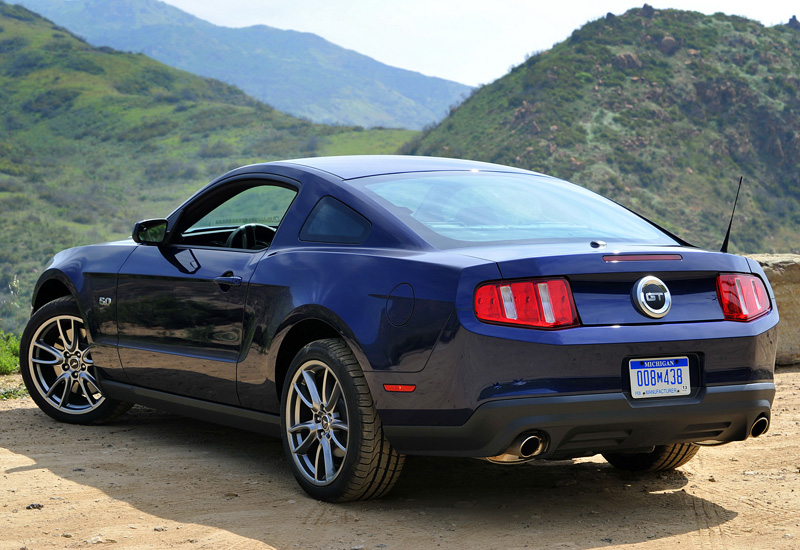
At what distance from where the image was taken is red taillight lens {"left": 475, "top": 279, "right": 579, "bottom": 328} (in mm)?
3648

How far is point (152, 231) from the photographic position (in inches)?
217

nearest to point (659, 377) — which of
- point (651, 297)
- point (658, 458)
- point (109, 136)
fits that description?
point (651, 297)

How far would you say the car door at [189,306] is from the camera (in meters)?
4.79

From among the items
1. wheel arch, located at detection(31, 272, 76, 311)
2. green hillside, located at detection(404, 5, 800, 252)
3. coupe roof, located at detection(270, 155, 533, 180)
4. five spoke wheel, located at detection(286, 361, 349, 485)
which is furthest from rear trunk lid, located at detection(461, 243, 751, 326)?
green hillside, located at detection(404, 5, 800, 252)

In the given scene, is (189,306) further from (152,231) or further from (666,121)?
(666,121)

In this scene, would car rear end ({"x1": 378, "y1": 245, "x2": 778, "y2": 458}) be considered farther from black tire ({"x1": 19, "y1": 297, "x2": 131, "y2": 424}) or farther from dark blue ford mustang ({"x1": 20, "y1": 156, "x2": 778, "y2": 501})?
black tire ({"x1": 19, "y1": 297, "x2": 131, "y2": 424})

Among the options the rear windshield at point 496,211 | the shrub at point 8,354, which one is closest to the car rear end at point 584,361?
the rear windshield at point 496,211

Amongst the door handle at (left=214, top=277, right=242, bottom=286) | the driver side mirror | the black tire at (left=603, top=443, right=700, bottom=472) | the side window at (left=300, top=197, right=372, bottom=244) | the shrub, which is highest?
the side window at (left=300, top=197, right=372, bottom=244)

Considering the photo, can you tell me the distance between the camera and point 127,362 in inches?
218

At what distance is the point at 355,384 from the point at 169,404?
5.52 ft

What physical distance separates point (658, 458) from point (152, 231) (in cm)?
303

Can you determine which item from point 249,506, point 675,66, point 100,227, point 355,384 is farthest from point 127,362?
point 675,66

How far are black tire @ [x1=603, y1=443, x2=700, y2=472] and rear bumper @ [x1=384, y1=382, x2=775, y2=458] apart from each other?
85 cm

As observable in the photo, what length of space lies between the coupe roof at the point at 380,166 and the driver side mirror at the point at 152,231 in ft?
3.11
